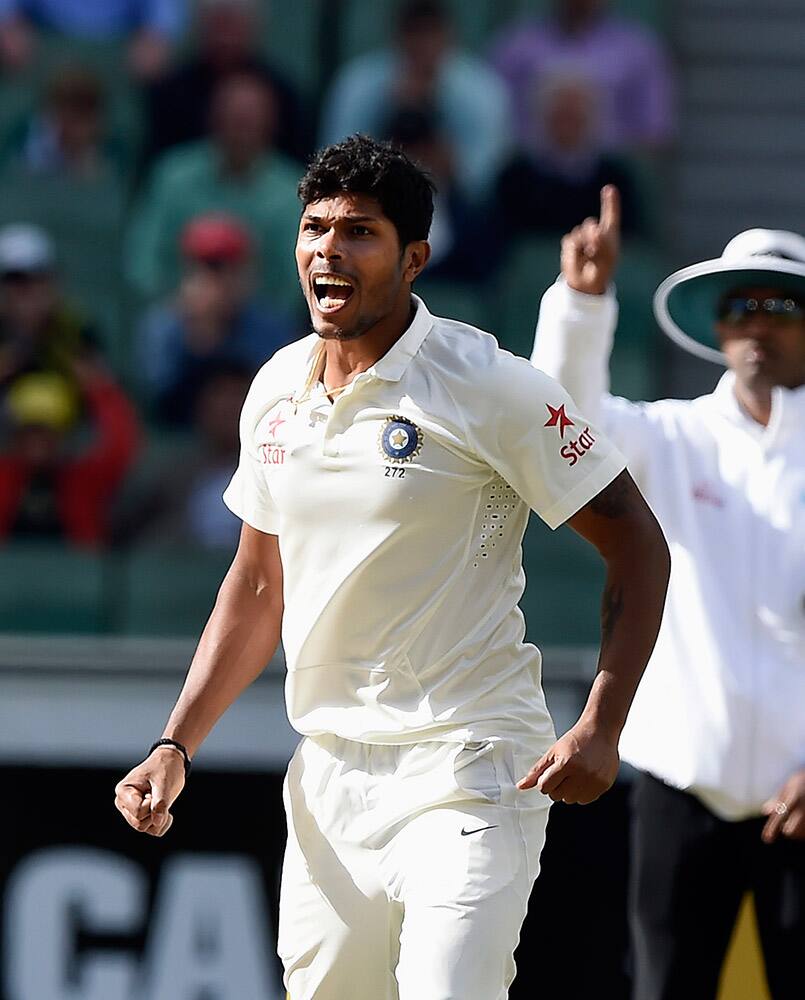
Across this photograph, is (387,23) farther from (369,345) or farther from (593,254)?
(369,345)

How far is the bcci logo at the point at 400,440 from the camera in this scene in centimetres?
316

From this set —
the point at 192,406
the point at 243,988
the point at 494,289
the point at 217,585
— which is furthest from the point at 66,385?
the point at 243,988

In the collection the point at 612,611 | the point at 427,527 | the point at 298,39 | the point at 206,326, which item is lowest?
the point at 612,611

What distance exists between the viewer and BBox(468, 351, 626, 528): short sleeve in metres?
3.16

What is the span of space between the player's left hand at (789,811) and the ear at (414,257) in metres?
1.48

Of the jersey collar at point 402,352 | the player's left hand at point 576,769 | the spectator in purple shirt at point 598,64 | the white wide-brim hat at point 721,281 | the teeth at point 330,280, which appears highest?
the spectator in purple shirt at point 598,64

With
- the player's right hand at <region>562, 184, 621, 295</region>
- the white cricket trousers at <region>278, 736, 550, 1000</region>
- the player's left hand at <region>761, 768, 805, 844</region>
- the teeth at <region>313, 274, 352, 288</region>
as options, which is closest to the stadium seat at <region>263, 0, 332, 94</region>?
the player's right hand at <region>562, 184, 621, 295</region>

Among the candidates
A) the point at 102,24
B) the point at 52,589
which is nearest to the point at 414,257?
the point at 52,589

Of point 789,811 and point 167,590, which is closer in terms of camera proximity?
point 789,811

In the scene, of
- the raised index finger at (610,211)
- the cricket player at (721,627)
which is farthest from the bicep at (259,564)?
the raised index finger at (610,211)

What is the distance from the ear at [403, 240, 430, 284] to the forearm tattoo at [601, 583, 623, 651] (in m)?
0.65

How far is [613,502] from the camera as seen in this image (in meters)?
3.20

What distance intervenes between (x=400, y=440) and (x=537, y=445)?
23cm

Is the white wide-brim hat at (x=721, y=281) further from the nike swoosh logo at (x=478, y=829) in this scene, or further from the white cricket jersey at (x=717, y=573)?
the nike swoosh logo at (x=478, y=829)
